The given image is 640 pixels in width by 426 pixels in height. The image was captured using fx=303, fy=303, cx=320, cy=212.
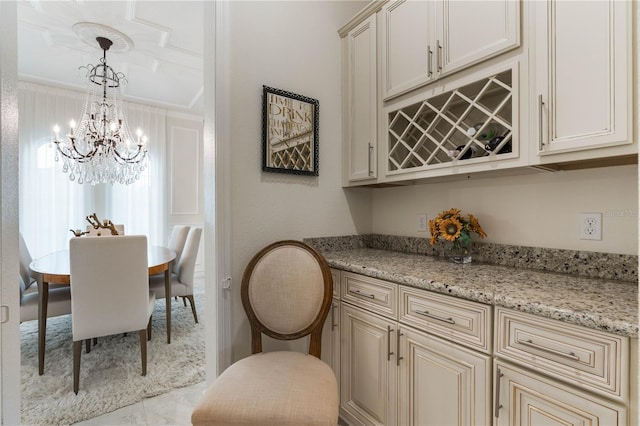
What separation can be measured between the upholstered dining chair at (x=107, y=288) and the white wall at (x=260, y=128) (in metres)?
0.97

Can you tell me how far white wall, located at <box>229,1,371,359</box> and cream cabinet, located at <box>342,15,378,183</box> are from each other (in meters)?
0.08

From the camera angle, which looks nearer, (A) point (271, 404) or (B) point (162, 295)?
(A) point (271, 404)

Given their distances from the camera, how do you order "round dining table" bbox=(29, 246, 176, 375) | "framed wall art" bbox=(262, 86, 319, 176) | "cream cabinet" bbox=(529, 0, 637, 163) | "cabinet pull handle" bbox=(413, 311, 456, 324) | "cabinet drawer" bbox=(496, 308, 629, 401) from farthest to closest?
"round dining table" bbox=(29, 246, 176, 375) → "framed wall art" bbox=(262, 86, 319, 176) → "cabinet pull handle" bbox=(413, 311, 456, 324) → "cream cabinet" bbox=(529, 0, 637, 163) → "cabinet drawer" bbox=(496, 308, 629, 401)

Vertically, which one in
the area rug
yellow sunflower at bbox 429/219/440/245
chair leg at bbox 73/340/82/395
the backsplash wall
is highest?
yellow sunflower at bbox 429/219/440/245

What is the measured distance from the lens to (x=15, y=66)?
1.08m

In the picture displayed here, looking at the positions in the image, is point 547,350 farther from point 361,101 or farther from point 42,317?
point 42,317

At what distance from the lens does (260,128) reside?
5.84 feet

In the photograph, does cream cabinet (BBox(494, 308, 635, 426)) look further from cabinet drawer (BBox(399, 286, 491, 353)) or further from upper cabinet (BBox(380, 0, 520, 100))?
upper cabinet (BBox(380, 0, 520, 100))

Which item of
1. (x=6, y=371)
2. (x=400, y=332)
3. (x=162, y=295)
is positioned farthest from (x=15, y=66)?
(x=162, y=295)

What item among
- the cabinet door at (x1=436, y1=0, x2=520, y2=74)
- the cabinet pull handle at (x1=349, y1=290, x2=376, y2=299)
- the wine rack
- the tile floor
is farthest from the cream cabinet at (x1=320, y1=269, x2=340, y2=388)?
the cabinet door at (x1=436, y1=0, x2=520, y2=74)

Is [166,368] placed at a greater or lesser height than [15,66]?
lesser

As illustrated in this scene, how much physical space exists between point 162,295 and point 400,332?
8.15 ft

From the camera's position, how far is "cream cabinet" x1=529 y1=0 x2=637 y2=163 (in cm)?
100

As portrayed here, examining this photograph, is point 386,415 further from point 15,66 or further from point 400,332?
point 15,66
